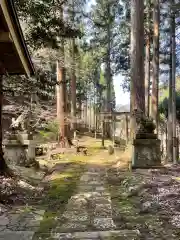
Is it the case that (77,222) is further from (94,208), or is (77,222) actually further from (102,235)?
(94,208)

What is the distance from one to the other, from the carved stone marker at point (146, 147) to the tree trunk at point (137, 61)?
6.16 ft

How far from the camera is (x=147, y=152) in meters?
10.9

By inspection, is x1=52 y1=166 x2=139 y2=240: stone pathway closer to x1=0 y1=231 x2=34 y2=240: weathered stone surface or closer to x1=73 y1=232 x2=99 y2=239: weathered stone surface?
x1=73 y1=232 x2=99 y2=239: weathered stone surface

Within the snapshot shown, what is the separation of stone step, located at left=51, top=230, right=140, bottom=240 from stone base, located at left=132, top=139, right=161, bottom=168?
610cm

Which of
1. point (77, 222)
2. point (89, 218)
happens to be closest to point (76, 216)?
point (89, 218)

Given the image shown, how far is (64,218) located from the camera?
575cm

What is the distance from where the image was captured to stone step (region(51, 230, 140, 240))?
4.62 m

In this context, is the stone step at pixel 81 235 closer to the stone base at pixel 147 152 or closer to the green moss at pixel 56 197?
the green moss at pixel 56 197

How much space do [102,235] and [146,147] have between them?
6.39 metres

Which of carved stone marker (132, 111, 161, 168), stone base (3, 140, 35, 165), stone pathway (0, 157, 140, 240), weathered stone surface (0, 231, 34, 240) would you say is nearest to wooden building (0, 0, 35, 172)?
stone pathway (0, 157, 140, 240)

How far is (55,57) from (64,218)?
42.2 ft

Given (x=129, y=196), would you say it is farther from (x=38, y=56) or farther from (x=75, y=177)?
(x=38, y=56)

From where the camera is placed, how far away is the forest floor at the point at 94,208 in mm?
4910

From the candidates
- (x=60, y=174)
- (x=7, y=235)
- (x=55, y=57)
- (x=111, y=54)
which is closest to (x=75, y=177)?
(x=60, y=174)
